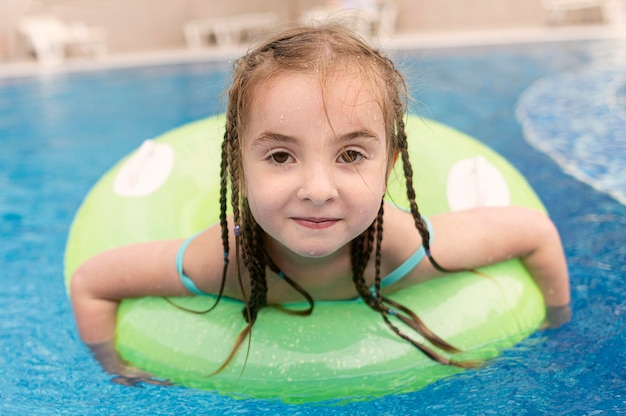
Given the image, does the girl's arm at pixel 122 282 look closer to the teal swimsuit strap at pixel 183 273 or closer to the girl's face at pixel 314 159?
the teal swimsuit strap at pixel 183 273

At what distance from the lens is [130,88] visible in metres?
8.62

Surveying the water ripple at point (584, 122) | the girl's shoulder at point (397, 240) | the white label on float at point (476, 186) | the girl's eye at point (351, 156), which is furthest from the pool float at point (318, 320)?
the water ripple at point (584, 122)

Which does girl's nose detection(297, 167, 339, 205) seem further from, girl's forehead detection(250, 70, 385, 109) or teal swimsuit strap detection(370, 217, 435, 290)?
teal swimsuit strap detection(370, 217, 435, 290)

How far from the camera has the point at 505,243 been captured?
2213mm

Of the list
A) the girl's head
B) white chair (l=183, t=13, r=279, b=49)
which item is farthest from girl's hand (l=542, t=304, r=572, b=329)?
white chair (l=183, t=13, r=279, b=49)

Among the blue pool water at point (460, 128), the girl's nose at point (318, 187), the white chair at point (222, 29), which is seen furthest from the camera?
the white chair at point (222, 29)

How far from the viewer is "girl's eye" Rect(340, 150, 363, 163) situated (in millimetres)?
1661

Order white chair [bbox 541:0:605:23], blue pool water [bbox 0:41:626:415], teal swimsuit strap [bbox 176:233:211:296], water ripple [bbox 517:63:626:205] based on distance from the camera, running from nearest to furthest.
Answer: blue pool water [bbox 0:41:626:415] < teal swimsuit strap [bbox 176:233:211:296] < water ripple [bbox 517:63:626:205] < white chair [bbox 541:0:605:23]

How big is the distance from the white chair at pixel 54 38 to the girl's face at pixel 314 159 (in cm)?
1094

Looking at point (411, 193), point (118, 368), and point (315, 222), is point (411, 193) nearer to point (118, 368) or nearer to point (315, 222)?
point (315, 222)

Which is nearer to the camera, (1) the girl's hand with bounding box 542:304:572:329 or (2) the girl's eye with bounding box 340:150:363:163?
(2) the girl's eye with bounding box 340:150:363:163

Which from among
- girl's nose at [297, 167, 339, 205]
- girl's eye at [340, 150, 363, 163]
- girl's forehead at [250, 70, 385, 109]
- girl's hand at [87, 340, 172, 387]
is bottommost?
girl's hand at [87, 340, 172, 387]

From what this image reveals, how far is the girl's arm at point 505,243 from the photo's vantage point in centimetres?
214

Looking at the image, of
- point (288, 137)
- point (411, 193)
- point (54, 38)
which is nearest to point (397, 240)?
point (411, 193)
